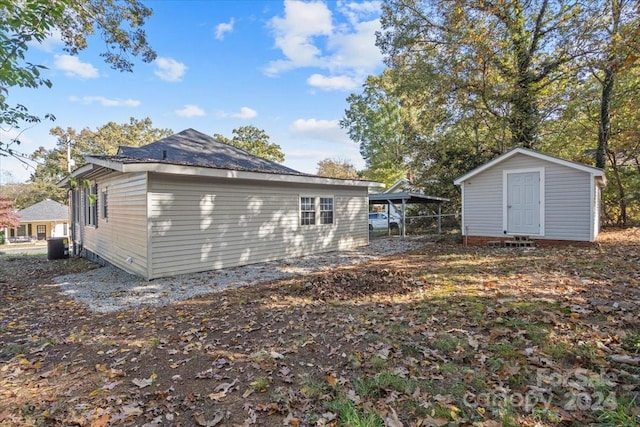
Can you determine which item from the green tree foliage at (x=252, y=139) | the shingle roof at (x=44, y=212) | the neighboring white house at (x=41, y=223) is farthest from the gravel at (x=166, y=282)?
the neighboring white house at (x=41, y=223)

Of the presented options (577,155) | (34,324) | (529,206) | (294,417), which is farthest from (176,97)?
(577,155)

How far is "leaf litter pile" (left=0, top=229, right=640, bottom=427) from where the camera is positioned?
233cm

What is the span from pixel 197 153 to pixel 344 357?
26.8ft

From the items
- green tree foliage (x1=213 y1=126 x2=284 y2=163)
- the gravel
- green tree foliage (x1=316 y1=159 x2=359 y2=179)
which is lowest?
the gravel

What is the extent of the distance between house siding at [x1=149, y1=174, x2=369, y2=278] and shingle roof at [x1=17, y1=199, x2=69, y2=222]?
32.7m

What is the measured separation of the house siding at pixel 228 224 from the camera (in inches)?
286

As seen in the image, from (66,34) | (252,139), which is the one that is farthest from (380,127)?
(66,34)

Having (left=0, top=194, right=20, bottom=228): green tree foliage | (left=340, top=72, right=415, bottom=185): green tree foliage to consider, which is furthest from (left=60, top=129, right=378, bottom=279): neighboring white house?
(left=0, top=194, right=20, bottom=228): green tree foliage

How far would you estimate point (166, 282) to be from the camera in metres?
6.92

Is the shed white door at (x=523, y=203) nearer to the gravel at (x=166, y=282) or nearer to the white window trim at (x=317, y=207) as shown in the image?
the gravel at (x=166, y=282)

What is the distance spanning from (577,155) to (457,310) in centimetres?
1667

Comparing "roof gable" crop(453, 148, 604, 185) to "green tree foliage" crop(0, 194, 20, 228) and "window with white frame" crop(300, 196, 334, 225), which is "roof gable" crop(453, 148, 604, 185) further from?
"green tree foliage" crop(0, 194, 20, 228)

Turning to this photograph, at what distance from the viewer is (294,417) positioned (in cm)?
233

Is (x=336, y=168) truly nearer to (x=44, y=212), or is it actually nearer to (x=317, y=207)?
(x=317, y=207)
